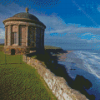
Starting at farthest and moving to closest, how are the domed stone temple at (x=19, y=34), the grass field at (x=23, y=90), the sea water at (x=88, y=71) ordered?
1. the domed stone temple at (x=19, y=34)
2. the sea water at (x=88, y=71)
3. the grass field at (x=23, y=90)

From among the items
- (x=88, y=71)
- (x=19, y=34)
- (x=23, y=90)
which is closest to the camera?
(x=23, y=90)

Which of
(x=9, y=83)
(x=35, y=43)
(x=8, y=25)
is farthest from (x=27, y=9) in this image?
(x=9, y=83)

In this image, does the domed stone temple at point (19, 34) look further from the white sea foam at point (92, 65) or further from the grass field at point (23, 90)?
the white sea foam at point (92, 65)

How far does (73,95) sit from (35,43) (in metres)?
18.9

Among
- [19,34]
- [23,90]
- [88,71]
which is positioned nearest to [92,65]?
[88,71]

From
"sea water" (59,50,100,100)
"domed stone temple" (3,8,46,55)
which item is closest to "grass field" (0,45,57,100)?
"sea water" (59,50,100,100)

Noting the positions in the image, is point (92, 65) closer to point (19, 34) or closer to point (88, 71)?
point (88, 71)

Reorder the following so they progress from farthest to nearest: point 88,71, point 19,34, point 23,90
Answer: point 19,34 < point 88,71 < point 23,90

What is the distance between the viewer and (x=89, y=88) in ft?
35.6

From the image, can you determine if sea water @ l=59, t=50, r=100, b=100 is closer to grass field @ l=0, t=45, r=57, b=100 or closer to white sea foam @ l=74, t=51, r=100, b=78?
white sea foam @ l=74, t=51, r=100, b=78

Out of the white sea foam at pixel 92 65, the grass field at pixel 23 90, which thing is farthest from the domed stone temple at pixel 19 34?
the white sea foam at pixel 92 65

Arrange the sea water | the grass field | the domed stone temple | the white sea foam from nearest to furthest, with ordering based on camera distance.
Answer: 1. the grass field
2. the sea water
3. the white sea foam
4. the domed stone temple

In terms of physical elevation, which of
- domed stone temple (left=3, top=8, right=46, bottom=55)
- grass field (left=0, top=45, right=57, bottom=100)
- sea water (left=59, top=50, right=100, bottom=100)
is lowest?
sea water (left=59, top=50, right=100, bottom=100)

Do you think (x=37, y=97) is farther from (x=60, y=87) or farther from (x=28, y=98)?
(x=60, y=87)
